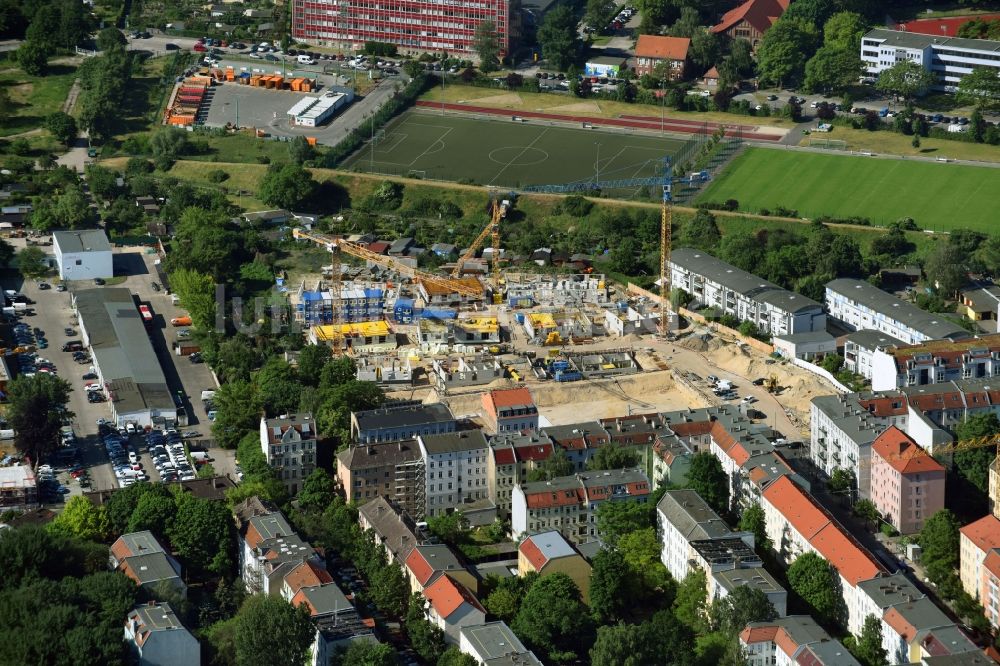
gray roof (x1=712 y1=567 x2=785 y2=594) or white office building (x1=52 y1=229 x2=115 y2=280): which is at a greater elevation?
A: white office building (x1=52 y1=229 x2=115 y2=280)

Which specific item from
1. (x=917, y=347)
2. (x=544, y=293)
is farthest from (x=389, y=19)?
(x=917, y=347)

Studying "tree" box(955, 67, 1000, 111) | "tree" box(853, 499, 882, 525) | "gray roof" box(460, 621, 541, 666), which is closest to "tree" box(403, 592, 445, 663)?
"gray roof" box(460, 621, 541, 666)

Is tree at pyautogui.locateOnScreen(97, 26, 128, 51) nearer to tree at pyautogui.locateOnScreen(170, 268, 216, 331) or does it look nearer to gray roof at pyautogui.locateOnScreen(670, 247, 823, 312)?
tree at pyautogui.locateOnScreen(170, 268, 216, 331)

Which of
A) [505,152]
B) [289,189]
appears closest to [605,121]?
[505,152]

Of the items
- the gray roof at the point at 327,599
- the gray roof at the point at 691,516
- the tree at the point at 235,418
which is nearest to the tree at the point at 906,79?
the tree at the point at 235,418

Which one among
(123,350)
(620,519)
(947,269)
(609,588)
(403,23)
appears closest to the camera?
(609,588)

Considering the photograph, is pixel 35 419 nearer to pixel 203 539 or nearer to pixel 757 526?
pixel 203 539

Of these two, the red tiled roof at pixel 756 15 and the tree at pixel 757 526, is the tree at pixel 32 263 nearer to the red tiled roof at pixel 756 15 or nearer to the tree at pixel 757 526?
the tree at pixel 757 526
